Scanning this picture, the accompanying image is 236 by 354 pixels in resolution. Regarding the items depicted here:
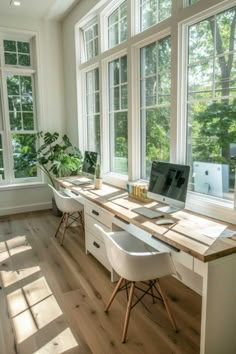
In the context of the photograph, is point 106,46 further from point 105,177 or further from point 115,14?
point 105,177

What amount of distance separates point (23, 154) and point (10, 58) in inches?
65.1

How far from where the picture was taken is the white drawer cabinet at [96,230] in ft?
8.73

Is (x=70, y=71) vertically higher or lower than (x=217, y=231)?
higher

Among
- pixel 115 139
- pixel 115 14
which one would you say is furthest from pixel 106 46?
pixel 115 139

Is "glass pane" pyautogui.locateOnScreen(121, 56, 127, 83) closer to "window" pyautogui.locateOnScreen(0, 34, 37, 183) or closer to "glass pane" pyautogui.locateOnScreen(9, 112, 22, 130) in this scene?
"window" pyautogui.locateOnScreen(0, 34, 37, 183)

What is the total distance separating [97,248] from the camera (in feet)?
9.68

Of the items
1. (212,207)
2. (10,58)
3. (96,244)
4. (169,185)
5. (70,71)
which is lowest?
(96,244)

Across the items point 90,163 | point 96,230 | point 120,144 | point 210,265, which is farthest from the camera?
point 90,163

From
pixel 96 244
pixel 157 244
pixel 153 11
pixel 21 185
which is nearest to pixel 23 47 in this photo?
pixel 21 185

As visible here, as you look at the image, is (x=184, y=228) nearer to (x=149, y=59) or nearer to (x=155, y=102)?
(x=155, y=102)

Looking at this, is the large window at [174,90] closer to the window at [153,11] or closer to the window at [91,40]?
the window at [153,11]

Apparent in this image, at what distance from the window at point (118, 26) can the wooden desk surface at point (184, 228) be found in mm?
2113

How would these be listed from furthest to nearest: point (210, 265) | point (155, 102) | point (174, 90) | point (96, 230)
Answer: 1. point (155, 102)
2. point (96, 230)
3. point (174, 90)
4. point (210, 265)

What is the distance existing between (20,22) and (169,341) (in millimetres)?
5011
